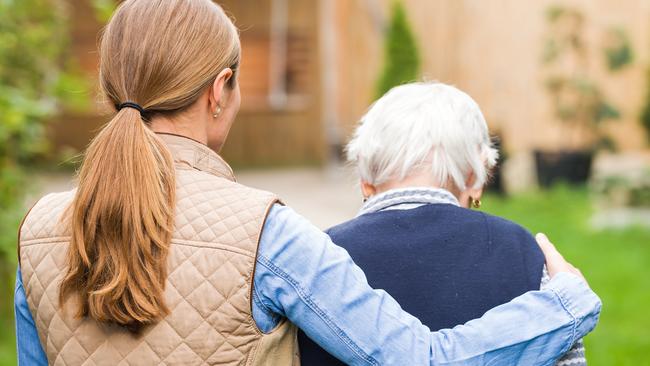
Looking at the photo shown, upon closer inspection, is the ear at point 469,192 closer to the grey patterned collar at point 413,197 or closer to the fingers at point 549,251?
the grey patterned collar at point 413,197

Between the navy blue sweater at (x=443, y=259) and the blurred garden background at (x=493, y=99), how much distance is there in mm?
4610

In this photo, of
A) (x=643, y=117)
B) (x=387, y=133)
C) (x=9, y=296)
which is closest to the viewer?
(x=387, y=133)

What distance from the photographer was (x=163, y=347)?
5.64ft

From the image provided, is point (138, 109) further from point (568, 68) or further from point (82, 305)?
point (568, 68)

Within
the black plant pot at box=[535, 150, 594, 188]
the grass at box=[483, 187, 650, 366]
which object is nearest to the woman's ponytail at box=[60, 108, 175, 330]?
the grass at box=[483, 187, 650, 366]

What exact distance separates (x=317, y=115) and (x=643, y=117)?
5.47 metres

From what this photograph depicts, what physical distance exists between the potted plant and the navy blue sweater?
32.4ft

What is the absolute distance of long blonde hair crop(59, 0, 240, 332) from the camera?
5.54ft

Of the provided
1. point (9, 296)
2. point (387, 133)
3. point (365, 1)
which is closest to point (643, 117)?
point (365, 1)

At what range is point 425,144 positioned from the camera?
2.13 meters

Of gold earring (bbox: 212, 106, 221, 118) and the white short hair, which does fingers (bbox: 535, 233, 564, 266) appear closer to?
the white short hair

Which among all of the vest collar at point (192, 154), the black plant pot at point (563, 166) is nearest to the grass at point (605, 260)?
the black plant pot at point (563, 166)

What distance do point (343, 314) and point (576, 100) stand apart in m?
11.3

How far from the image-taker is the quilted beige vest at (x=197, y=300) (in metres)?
1.71
